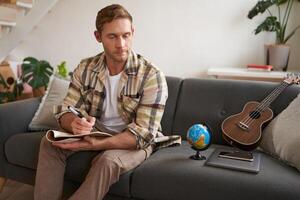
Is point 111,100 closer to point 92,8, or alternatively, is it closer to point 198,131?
point 198,131

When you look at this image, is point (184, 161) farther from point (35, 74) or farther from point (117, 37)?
point (35, 74)

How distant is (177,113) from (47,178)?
85 centimetres

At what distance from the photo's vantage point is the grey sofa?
136cm

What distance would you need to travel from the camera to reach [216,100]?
1.96 meters

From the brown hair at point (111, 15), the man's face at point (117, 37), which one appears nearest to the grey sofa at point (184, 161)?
the man's face at point (117, 37)

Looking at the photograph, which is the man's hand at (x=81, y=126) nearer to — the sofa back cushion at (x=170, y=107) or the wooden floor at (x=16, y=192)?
the sofa back cushion at (x=170, y=107)

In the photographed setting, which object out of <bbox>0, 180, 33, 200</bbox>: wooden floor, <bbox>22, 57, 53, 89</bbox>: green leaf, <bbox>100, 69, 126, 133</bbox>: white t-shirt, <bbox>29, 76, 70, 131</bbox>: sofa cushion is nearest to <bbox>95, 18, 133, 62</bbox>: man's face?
<bbox>100, 69, 126, 133</bbox>: white t-shirt

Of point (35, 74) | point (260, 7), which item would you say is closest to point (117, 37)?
point (260, 7)

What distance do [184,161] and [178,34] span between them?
1533 mm

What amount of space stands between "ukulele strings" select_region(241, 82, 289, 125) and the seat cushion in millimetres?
687

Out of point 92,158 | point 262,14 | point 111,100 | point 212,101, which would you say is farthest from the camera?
point 262,14

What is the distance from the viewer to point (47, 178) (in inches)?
59.5

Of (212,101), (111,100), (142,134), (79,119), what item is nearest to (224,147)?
(212,101)

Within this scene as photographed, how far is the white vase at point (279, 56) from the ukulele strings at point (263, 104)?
1.86 ft
